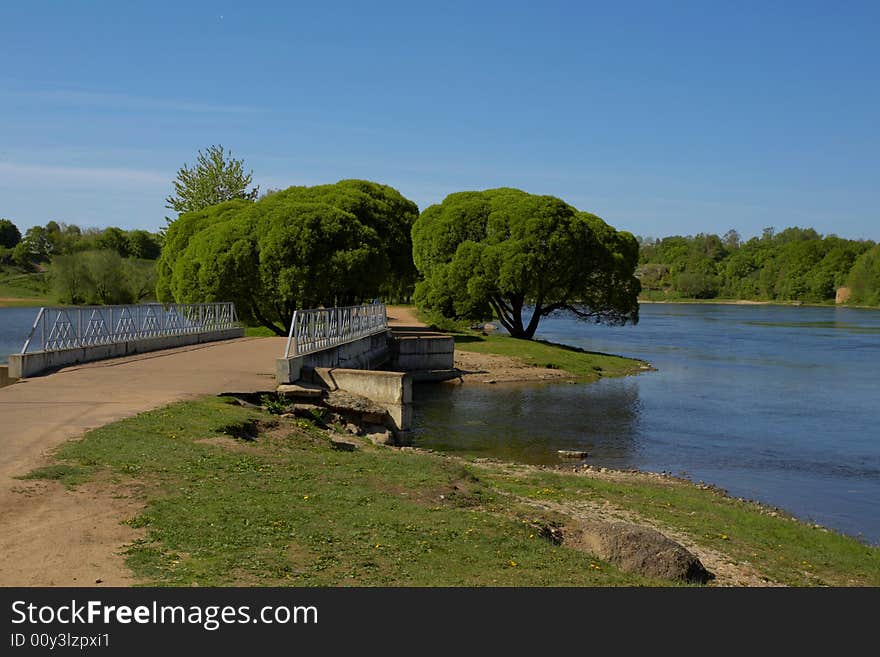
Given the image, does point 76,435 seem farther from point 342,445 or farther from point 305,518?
point 342,445

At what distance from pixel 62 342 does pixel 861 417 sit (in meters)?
25.0

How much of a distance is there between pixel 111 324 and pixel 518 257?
27.7m

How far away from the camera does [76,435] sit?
40.8ft

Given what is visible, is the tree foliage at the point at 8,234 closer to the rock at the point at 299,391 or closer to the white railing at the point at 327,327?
the white railing at the point at 327,327

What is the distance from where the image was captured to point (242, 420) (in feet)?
48.9

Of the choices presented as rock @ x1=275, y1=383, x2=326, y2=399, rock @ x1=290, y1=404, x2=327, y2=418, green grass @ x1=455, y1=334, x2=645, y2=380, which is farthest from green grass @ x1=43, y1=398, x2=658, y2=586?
green grass @ x1=455, y1=334, x2=645, y2=380

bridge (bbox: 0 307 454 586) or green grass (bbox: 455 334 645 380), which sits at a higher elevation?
bridge (bbox: 0 307 454 586)

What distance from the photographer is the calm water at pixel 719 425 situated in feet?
64.6

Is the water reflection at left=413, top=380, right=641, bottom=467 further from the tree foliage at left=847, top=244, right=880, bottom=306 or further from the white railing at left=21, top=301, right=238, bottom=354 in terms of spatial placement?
the tree foliage at left=847, top=244, right=880, bottom=306

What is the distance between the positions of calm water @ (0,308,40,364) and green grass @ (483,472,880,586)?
1298 inches

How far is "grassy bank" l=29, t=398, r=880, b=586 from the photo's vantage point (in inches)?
314

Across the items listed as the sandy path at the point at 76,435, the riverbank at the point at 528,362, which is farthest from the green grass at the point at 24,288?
the sandy path at the point at 76,435
